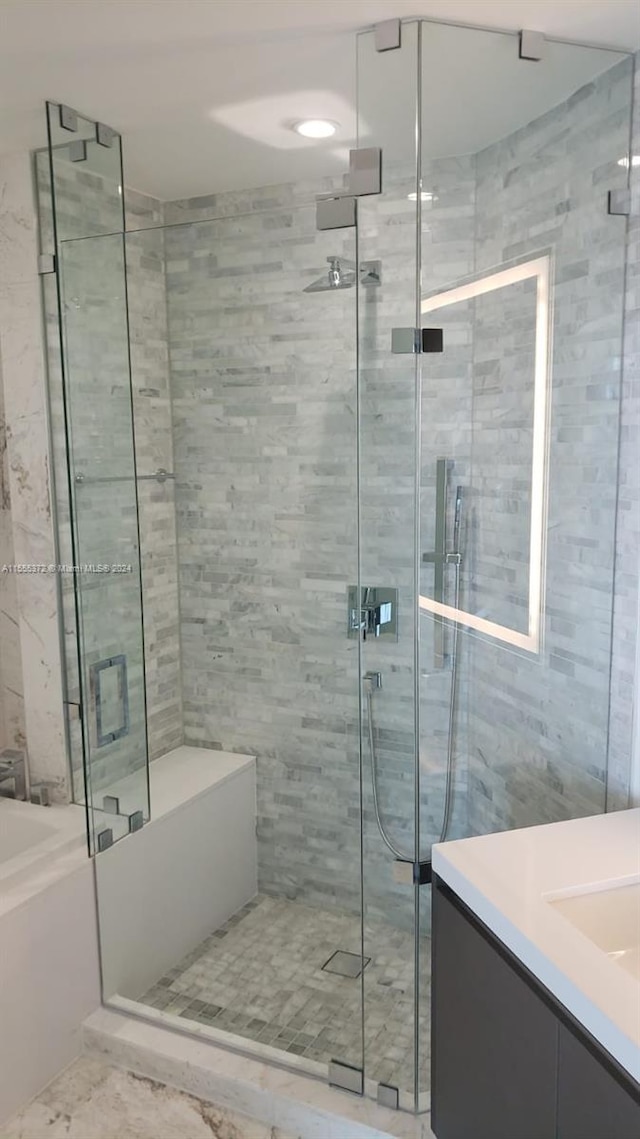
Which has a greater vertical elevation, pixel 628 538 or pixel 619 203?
pixel 619 203

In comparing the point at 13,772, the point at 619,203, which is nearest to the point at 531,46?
the point at 619,203

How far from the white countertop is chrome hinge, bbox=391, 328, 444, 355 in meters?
1.05

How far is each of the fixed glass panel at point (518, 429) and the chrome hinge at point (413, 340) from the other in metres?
0.04

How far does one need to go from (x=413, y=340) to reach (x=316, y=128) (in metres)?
0.82

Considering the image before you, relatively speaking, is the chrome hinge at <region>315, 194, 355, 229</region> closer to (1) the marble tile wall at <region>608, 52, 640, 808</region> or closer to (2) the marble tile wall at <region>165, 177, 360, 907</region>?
(2) the marble tile wall at <region>165, 177, 360, 907</region>

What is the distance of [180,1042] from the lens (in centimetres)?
225

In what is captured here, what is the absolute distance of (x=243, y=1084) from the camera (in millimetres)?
2098

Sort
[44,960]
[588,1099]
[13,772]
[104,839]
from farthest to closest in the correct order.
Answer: [13,772], [104,839], [44,960], [588,1099]

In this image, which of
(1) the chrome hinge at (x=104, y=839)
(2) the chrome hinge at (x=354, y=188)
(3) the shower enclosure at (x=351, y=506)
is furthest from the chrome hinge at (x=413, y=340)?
(1) the chrome hinge at (x=104, y=839)

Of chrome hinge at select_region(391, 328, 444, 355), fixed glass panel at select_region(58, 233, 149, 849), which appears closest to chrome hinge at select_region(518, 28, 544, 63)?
chrome hinge at select_region(391, 328, 444, 355)

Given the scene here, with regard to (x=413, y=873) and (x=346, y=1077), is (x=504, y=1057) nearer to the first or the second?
(x=413, y=873)

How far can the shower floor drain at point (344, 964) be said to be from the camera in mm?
2365

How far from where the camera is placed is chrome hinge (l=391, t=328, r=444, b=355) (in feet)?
6.00

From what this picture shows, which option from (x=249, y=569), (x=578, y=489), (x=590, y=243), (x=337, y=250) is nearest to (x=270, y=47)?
(x=337, y=250)
